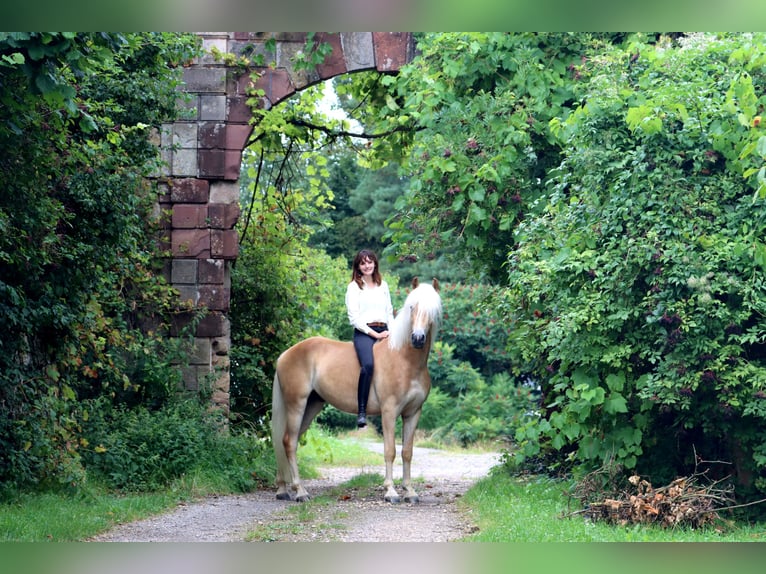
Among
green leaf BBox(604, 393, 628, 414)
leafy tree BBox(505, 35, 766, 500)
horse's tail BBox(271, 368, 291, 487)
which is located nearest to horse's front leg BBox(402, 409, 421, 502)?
horse's tail BBox(271, 368, 291, 487)

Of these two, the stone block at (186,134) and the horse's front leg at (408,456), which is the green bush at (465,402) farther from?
the horse's front leg at (408,456)

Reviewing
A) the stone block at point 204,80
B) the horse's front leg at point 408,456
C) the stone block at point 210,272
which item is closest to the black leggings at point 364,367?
the horse's front leg at point 408,456

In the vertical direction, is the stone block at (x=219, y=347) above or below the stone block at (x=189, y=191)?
below

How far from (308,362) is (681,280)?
14.8 feet

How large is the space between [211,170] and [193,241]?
2.99ft

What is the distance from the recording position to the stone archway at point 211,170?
12734 mm

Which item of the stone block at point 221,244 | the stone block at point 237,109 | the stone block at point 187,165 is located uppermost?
the stone block at point 237,109

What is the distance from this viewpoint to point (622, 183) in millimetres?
7820

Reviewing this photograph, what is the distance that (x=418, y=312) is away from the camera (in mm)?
9516

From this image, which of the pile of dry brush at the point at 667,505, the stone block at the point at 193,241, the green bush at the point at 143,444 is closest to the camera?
the pile of dry brush at the point at 667,505

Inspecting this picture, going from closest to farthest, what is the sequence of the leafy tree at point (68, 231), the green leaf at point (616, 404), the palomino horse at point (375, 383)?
the green leaf at point (616, 404) < the leafy tree at point (68, 231) < the palomino horse at point (375, 383)

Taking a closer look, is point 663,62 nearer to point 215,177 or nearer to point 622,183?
point 622,183

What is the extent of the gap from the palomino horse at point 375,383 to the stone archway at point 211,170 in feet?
7.54

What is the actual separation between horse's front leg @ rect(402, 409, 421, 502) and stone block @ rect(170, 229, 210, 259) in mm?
3891
